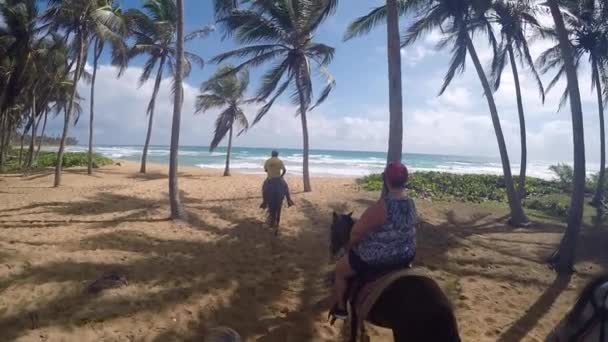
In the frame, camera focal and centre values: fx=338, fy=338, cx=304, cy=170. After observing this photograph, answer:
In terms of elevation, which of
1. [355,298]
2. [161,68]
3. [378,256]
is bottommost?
[355,298]

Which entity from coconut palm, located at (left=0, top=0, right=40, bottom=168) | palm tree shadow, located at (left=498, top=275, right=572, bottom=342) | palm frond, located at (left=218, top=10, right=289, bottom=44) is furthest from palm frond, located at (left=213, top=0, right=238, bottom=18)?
coconut palm, located at (left=0, top=0, right=40, bottom=168)

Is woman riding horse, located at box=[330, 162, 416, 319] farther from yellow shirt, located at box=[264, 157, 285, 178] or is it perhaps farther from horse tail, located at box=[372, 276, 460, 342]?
yellow shirt, located at box=[264, 157, 285, 178]

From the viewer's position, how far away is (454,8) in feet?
34.1

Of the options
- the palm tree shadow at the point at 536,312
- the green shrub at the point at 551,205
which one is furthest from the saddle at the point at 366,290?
the green shrub at the point at 551,205

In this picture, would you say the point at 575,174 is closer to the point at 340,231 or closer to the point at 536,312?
the point at 536,312

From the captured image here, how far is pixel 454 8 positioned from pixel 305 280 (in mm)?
9569

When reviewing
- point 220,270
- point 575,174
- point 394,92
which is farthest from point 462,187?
point 220,270

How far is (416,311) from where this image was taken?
222cm

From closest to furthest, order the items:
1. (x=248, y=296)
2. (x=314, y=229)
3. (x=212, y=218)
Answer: (x=248, y=296)
(x=314, y=229)
(x=212, y=218)

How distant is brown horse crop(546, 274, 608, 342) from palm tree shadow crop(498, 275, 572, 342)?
9.02 feet

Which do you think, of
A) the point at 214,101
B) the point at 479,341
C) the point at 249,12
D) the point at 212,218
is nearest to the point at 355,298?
the point at 479,341

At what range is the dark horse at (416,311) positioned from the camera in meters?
2.14

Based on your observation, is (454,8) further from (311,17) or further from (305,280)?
(305,280)

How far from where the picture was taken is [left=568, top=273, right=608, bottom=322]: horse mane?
1.74 metres
